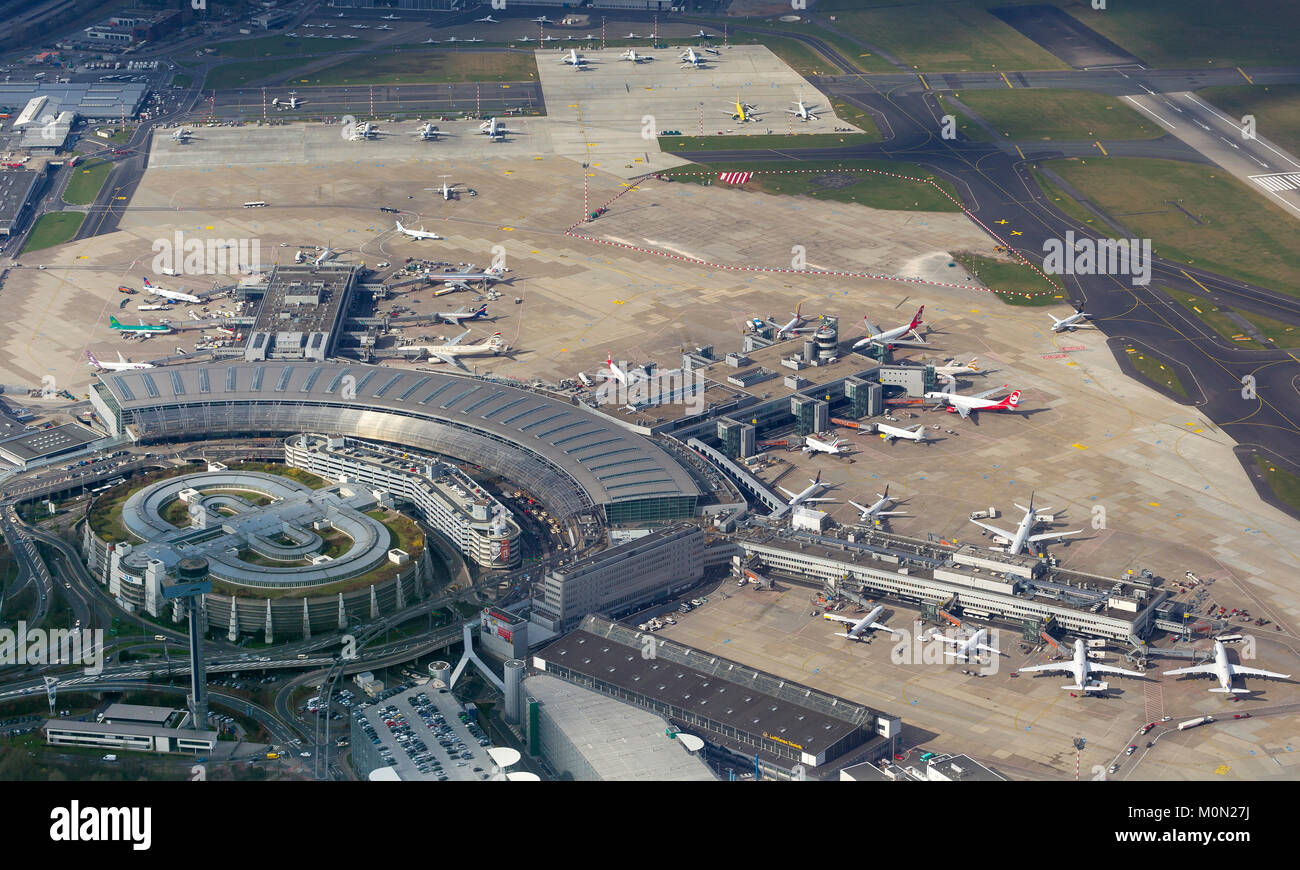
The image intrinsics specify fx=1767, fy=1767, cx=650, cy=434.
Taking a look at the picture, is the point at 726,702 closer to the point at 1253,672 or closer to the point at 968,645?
the point at 968,645

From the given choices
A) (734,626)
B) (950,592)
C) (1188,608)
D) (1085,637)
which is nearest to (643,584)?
(734,626)

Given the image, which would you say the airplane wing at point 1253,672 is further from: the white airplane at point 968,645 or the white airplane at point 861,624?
the white airplane at point 861,624

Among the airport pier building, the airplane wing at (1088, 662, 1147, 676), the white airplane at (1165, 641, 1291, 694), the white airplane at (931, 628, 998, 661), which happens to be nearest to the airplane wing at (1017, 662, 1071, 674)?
the airplane wing at (1088, 662, 1147, 676)

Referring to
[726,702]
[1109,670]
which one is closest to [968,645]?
[1109,670]

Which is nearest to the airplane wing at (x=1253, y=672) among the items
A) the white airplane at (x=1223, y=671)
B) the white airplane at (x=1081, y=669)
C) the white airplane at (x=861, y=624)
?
the white airplane at (x=1223, y=671)
